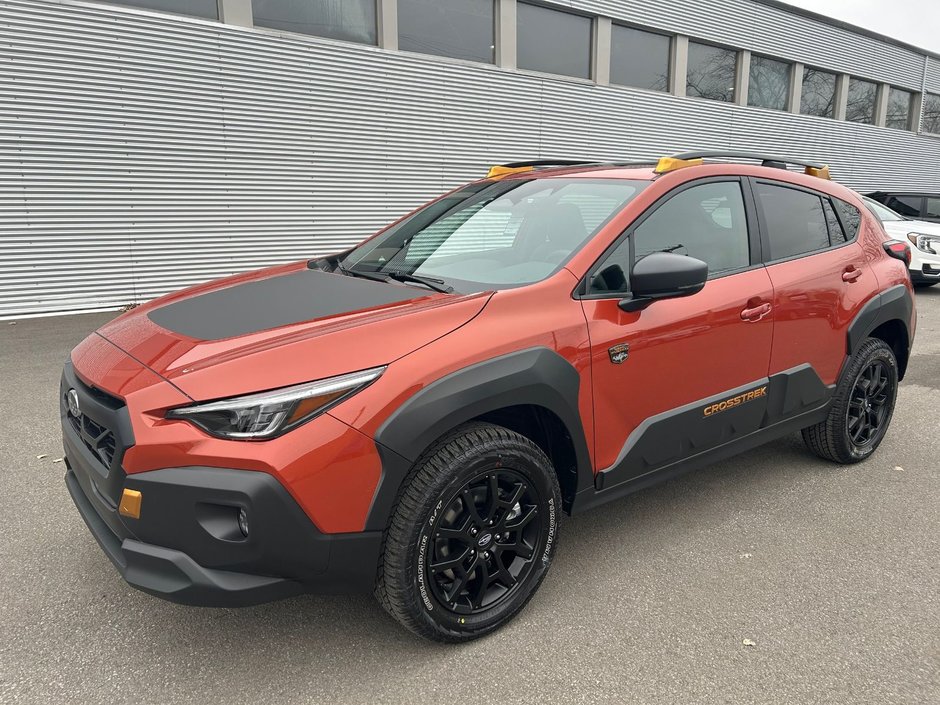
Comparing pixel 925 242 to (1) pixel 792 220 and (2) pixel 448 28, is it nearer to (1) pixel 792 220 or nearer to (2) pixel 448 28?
(2) pixel 448 28

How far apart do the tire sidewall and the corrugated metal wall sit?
8.52 metres

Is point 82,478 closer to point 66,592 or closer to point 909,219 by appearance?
point 66,592

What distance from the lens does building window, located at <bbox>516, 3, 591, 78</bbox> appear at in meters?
12.6

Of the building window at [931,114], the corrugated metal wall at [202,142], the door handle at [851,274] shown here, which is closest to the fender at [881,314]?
the door handle at [851,274]

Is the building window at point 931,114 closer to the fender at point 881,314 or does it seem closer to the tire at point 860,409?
the fender at point 881,314

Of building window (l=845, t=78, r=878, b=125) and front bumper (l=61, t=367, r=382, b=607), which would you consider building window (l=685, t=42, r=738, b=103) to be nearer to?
building window (l=845, t=78, r=878, b=125)

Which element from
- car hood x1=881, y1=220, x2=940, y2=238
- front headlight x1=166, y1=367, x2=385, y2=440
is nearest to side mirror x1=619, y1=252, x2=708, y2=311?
front headlight x1=166, y1=367, x2=385, y2=440

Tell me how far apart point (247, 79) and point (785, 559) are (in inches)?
371

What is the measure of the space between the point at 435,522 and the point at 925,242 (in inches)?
457

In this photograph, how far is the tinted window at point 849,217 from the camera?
385cm

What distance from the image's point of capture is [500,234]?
9.96 feet

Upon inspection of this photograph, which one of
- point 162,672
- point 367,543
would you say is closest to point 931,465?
point 367,543

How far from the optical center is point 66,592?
2678 mm

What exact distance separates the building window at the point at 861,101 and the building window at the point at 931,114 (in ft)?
11.0
